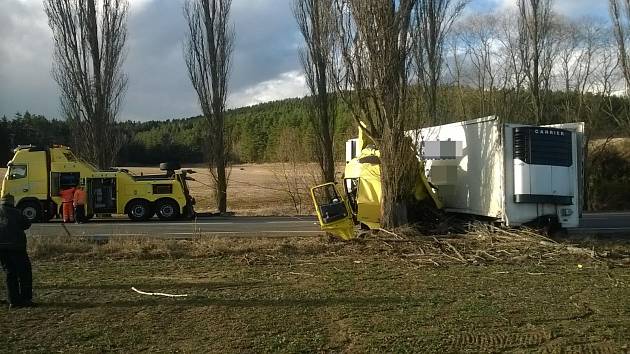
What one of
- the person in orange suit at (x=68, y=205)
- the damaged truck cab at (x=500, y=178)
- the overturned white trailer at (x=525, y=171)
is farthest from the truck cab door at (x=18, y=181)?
the overturned white trailer at (x=525, y=171)

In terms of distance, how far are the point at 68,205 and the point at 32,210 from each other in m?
1.80

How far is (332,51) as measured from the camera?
1609 centimetres

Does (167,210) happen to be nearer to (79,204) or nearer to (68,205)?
(79,204)

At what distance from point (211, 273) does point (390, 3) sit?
26.2 ft

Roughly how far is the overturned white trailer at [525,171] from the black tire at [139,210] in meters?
13.3

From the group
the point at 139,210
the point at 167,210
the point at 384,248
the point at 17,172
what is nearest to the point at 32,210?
the point at 17,172

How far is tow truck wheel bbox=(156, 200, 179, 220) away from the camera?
24.9m

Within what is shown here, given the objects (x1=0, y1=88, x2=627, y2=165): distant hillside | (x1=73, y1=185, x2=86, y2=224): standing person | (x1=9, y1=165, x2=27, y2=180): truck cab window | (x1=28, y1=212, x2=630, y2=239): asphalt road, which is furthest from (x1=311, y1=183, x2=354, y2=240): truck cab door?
(x1=9, y1=165, x2=27, y2=180): truck cab window

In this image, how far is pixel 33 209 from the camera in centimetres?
2392

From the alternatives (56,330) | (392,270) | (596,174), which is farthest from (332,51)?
(596,174)

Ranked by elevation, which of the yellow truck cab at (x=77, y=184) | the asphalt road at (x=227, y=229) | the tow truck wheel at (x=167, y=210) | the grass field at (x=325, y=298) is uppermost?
the yellow truck cab at (x=77, y=184)

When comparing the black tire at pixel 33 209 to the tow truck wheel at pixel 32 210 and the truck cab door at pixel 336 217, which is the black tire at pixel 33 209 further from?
the truck cab door at pixel 336 217

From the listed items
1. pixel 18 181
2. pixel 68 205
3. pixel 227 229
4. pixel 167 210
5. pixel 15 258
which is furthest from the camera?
pixel 167 210

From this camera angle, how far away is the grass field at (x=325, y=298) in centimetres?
642
